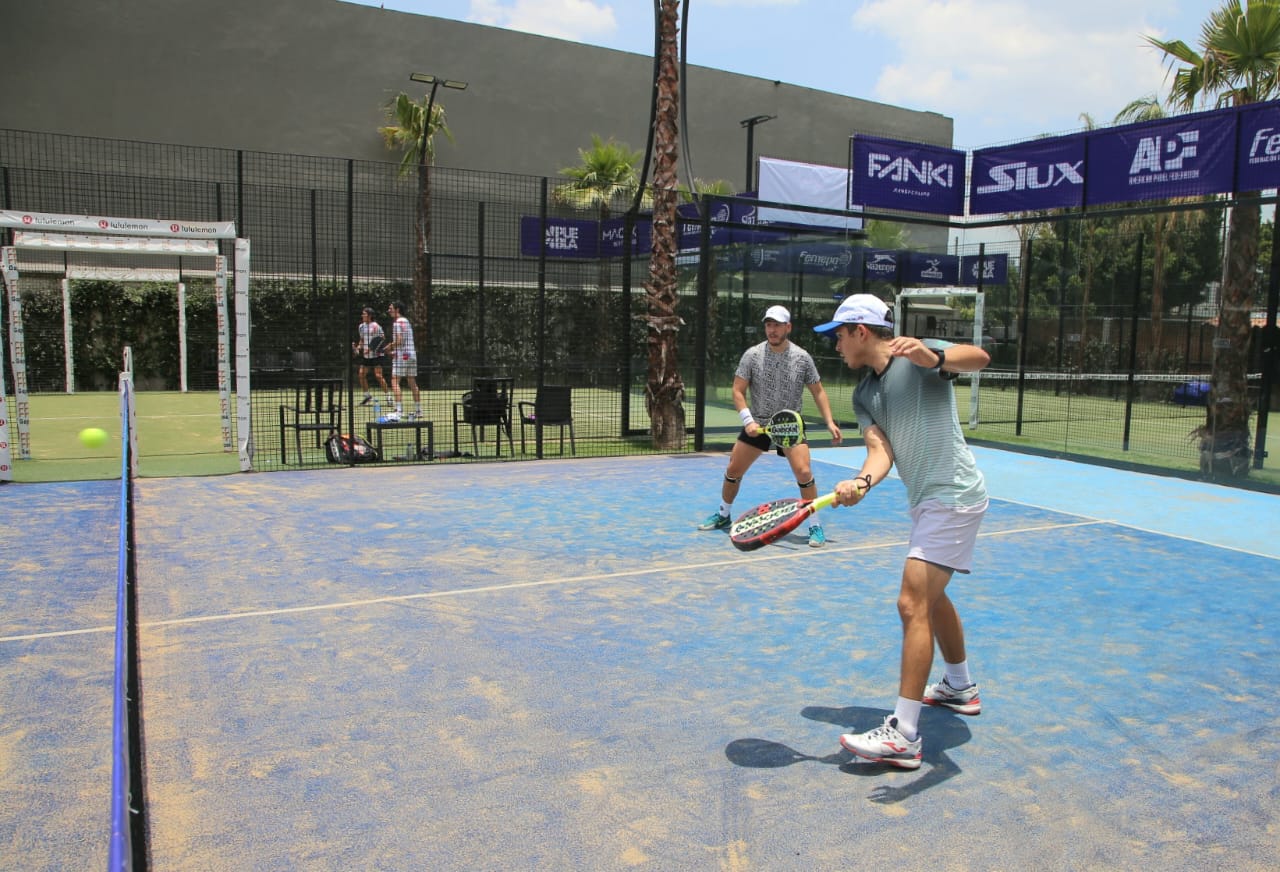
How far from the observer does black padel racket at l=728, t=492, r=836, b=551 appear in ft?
12.9

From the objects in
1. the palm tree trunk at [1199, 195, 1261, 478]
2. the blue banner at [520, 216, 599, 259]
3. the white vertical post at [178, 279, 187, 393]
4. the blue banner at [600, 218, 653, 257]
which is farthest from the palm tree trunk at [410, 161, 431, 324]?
the palm tree trunk at [1199, 195, 1261, 478]

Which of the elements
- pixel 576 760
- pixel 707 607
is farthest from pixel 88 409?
pixel 576 760

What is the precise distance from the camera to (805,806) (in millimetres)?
3426

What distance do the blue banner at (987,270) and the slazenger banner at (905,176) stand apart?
869 mm

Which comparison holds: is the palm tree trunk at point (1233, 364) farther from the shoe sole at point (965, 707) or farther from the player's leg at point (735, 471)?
the shoe sole at point (965, 707)

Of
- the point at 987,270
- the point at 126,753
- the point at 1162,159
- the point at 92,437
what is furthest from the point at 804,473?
the point at 987,270

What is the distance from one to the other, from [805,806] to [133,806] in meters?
2.17

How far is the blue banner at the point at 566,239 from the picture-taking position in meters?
15.9

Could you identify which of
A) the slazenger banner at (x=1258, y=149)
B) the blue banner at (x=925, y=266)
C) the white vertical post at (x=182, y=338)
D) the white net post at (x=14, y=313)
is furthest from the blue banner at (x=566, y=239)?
the slazenger banner at (x=1258, y=149)

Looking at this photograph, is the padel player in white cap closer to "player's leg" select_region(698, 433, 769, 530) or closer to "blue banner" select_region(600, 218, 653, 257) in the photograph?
"player's leg" select_region(698, 433, 769, 530)

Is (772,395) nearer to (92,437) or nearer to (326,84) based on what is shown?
(92,437)

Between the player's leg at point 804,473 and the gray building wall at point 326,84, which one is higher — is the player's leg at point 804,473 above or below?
below

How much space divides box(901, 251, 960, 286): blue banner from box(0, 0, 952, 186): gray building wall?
7688mm

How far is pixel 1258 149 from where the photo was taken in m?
11.7
